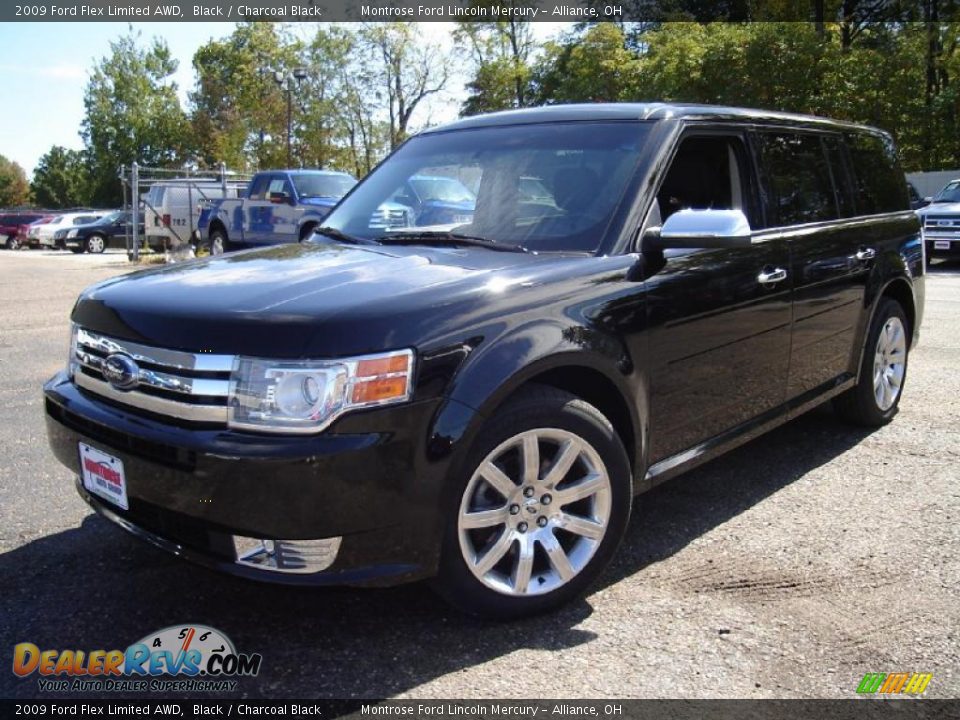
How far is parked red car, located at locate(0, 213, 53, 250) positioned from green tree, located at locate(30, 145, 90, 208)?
44247 millimetres

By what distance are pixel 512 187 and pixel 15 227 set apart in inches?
1525

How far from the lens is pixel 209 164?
61.7 m

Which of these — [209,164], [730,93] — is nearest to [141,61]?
[209,164]

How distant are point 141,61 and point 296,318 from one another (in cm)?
7449

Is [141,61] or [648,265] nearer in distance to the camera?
[648,265]

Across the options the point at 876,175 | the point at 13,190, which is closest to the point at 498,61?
the point at 876,175

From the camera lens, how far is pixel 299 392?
2402 millimetres

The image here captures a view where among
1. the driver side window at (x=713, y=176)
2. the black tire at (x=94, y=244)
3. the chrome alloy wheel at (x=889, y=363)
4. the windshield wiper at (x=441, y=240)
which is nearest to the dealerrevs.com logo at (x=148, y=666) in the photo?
the windshield wiper at (x=441, y=240)

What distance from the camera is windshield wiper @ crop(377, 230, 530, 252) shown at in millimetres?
3322

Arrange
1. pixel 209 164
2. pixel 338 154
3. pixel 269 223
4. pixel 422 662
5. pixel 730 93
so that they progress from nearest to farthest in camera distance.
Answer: pixel 422 662
pixel 269 223
pixel 730 93
pixel 338 154
pixel 209 164

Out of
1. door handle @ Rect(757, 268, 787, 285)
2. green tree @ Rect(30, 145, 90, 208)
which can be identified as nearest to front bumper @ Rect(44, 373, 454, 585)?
door handle @ Rect(757, 268, 787, 285)

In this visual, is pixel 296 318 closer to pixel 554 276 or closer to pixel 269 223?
pixel 554 276

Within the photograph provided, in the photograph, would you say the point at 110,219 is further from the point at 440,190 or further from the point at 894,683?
the point at 894,683

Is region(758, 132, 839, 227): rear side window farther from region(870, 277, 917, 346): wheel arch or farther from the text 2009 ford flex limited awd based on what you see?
region(870, 277, 917, 346): wheel arch
